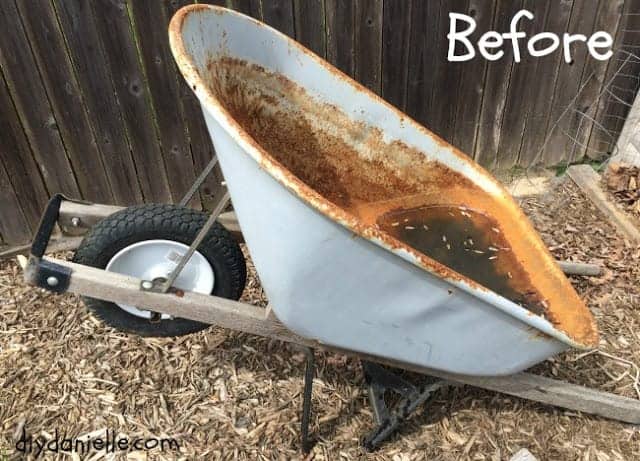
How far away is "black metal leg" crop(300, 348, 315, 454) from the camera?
5.29ft

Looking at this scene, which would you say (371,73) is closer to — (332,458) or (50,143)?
(50,143)

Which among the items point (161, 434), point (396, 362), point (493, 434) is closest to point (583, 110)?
point (493, 434)

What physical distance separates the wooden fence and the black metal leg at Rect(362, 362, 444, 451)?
4.95 ft

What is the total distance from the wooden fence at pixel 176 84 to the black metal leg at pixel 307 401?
150cm

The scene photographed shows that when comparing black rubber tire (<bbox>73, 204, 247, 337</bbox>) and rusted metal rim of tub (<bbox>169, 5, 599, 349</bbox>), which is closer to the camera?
rusted metal rim of tub (<bbox>169, 5, 599, 349</bbox>)

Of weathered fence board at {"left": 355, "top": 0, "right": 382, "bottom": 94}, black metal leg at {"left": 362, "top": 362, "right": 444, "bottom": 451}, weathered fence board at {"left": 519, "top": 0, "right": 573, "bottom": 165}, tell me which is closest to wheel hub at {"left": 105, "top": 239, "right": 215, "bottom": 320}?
black metal leg at {"left": 362, "top": 362, "right": 444, "bottom": 451}

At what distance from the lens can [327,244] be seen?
1168mm

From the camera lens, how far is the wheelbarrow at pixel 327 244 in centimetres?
120

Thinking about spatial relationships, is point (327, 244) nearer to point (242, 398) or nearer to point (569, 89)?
point (242, 398)

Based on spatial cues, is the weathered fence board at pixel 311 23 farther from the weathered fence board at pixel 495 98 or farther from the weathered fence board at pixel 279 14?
the weathered fence board at pixel 495 98

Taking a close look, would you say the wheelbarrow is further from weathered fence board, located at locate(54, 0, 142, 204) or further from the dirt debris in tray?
weathered fence board, located at locate(54, 0, 142, 204)

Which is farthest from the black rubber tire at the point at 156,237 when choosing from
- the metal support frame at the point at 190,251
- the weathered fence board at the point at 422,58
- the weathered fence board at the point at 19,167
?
the weathered fence board at the point at 422,58

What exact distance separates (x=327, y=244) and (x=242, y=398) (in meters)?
1.11

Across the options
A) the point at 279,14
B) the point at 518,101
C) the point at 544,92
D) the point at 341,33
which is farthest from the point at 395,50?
the point at 544,92
